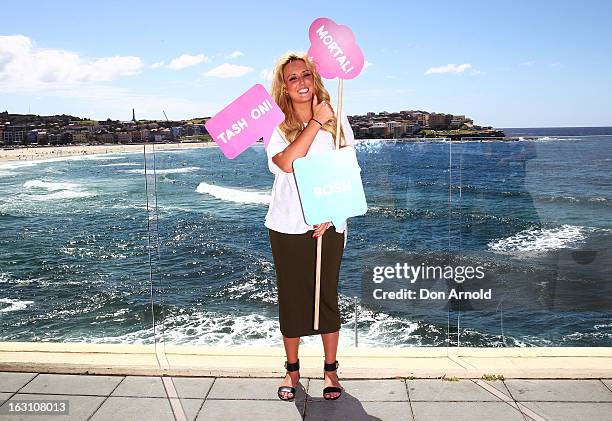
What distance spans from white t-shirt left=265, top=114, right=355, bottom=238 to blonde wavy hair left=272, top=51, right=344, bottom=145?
27 millimetres

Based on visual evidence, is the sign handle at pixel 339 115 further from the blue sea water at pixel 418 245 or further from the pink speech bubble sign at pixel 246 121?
the blue sea water at pixel 418 245

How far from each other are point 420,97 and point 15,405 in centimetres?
6251

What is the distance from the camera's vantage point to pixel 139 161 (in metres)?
2.72

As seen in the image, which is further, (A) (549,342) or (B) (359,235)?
(A) (549,342)

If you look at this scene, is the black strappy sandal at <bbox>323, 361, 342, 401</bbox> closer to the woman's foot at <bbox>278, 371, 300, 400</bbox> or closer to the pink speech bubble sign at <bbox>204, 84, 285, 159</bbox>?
the woman's foot at <bbox>278, 371, 300, 400</bbox>

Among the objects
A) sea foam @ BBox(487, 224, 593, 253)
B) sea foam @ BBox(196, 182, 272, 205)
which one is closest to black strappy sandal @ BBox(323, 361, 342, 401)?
sea foam @ BBox(487, 224, 593, 253)

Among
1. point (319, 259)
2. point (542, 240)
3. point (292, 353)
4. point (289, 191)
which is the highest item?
point (289, 191)

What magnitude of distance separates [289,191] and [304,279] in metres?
0.35

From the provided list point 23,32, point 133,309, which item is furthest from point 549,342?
point 23,32

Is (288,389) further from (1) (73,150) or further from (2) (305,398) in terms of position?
(1) (73,150)

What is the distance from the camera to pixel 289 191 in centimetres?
211

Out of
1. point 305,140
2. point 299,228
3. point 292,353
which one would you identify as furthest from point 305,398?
point 305,140

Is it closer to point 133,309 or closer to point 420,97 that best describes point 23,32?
point 420,97

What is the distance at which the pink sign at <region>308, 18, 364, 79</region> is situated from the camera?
210 centimetres
